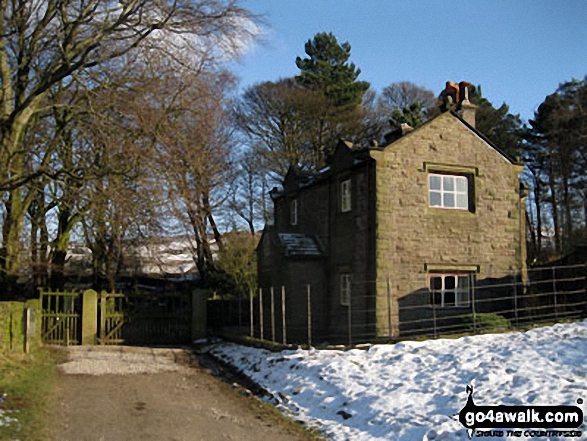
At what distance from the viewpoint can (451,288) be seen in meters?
21.4

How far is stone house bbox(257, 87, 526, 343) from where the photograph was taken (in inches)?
802

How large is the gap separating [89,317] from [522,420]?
1664cm

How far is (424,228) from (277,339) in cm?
673

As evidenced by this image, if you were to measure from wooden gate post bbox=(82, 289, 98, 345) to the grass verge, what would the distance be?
3.88m

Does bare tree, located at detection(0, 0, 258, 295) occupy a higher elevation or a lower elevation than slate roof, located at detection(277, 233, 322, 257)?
higher

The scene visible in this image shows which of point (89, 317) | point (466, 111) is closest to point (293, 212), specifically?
point (466, 111)

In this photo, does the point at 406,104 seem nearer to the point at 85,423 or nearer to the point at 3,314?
the point at 3,314

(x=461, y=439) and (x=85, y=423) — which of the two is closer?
(x=461, y=439)

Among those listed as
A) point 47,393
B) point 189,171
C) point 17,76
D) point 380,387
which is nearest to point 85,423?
point 47,393

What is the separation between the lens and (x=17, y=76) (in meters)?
18.4

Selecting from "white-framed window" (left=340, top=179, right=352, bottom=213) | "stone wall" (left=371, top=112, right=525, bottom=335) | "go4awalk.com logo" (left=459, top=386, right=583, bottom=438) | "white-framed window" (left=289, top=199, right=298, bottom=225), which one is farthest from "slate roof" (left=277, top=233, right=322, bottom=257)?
"go4awalk.com logo" (left=459, top=386, right=583, bottom=438)

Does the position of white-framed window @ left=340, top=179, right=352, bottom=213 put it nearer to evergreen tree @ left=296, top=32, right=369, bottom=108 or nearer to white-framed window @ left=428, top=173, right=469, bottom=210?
white-framed window @ left=428, top=173, right=469, bottom=210

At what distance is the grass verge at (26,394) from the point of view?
9344mm

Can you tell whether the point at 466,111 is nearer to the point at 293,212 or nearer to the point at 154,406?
the point at 293,212
